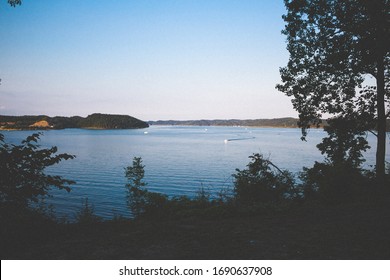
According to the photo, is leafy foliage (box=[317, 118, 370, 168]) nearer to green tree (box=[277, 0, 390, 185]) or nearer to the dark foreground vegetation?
green tree (box=[277, 0, 390, 185])

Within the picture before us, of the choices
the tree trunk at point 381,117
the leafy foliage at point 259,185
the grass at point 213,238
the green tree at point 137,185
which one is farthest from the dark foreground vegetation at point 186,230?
the green tree at point 137,185

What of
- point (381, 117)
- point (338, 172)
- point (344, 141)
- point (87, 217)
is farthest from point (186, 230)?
point (344, 141)

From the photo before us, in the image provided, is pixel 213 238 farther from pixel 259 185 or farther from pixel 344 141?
pixel 344 141

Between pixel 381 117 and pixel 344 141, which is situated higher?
pixel 381 117

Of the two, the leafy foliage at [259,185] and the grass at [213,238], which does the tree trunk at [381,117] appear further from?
the grass at [213,238]

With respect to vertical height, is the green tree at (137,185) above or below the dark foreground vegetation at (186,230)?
below

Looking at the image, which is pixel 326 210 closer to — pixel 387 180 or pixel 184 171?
pixel 387 180

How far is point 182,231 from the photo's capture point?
227 inches

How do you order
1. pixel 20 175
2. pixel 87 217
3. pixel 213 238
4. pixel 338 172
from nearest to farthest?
pixel 213 238 < pixel 20 175 < pixel 87 217 < pixel 338 172

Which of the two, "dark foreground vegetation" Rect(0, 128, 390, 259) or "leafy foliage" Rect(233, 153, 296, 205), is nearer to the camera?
"dark foreground vegetation" Rect(0, 128, 390, 259)

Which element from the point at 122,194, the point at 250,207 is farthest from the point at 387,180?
the point at 122,194

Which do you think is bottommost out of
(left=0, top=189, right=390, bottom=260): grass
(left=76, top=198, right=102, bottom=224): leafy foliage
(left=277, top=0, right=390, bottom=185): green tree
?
(left=76, top=198, right=102, bottom=224): leafy foliage

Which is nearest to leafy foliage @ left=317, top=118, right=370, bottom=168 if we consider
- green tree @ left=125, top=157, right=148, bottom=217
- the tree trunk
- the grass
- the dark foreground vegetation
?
the tree trunk

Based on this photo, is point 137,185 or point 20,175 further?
point 137,185
